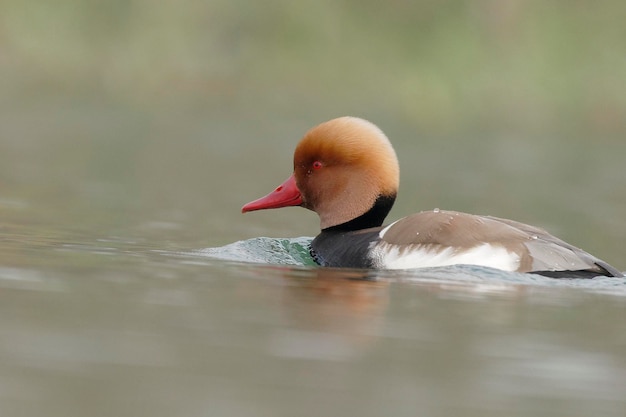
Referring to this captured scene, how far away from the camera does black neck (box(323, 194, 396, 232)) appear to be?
28.0ft

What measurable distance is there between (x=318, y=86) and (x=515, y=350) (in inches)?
819

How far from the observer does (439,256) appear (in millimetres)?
7621

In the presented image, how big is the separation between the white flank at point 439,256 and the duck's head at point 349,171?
0.70 metres

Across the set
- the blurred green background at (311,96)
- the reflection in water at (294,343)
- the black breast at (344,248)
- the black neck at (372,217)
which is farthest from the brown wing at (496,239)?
the blurred green background at (311,96)

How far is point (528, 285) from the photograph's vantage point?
7.22 meters

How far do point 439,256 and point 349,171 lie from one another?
44.6 inches

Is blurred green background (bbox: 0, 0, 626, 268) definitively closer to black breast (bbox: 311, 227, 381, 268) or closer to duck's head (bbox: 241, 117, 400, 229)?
duck's head (bbox: 241, 117, 400, 229)

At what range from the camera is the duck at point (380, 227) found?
7.50m

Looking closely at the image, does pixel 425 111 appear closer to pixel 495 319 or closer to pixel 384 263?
pixel 384 263

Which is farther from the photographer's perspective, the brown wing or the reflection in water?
the brown wing

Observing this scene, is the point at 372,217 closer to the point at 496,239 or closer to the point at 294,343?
the point at 496,239

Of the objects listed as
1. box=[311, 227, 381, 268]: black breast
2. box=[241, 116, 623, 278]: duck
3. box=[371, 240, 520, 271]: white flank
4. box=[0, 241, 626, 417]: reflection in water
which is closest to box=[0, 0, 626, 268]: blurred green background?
box=[241, 116, 623, 278]: duck

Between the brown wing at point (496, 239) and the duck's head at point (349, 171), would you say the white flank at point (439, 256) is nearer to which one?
the brown wing at point (496, 239)

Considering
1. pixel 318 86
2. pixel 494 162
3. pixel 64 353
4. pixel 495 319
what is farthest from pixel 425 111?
pixel 64 353
